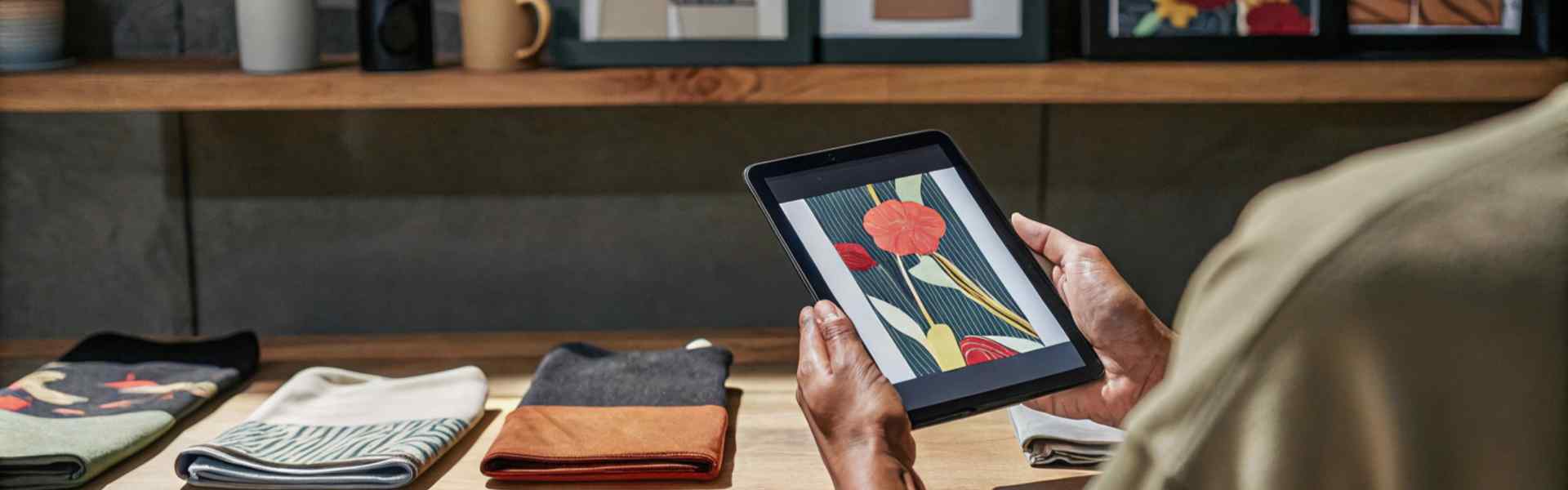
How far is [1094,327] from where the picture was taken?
1188 mm

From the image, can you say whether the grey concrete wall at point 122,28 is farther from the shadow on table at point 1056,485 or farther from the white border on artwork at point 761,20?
the shadow on table at point 1056,485

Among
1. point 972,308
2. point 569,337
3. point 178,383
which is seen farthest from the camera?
point 569,337

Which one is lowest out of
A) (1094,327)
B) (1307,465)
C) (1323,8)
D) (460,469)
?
(460,469)

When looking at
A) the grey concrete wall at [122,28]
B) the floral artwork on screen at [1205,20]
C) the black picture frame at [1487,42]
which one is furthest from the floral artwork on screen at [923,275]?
the grey concrete wall at [122,28]

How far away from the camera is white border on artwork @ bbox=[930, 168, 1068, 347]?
3.81 feet

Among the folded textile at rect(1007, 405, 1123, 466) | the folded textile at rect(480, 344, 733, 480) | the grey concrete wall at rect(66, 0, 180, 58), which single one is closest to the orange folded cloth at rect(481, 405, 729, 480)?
the folded textile at rect(480, 344, 733, 480)

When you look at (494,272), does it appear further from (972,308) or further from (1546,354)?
(1546,354)

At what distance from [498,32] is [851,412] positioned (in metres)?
0.66

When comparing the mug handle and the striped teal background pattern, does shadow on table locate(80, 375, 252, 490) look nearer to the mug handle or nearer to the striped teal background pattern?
the striped teal background pattern

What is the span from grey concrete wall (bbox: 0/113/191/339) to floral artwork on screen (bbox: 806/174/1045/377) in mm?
885

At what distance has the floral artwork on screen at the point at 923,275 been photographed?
1.14 m

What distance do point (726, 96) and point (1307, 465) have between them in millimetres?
1072

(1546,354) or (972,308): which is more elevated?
(1546,354)

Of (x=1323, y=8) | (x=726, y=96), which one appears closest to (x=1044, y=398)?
(x=726, y=96)
